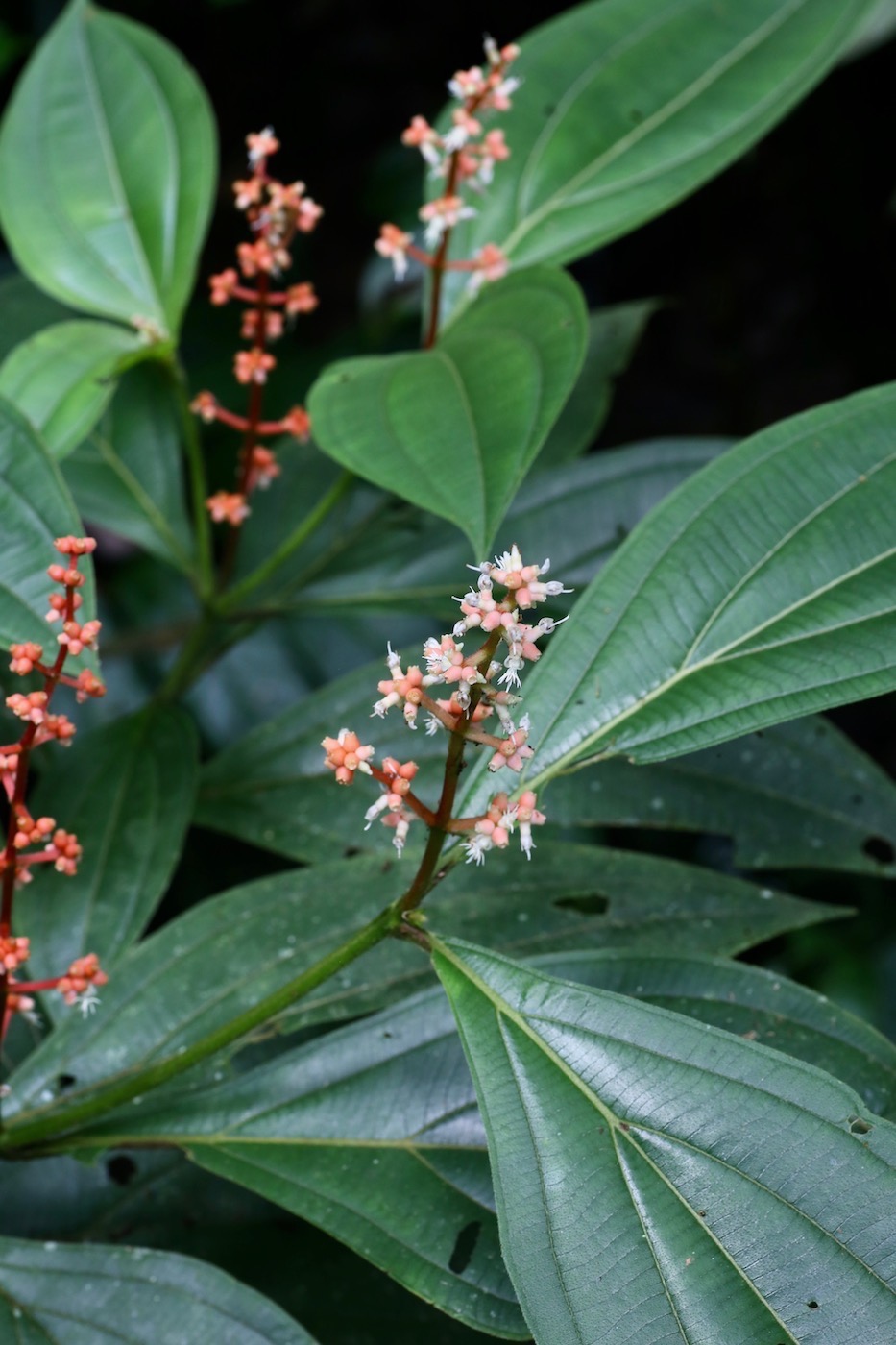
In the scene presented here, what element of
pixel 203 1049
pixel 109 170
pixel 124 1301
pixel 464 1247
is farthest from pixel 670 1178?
pixel 109 170

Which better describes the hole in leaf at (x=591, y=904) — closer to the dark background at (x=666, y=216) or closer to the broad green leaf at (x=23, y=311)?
the broad green leaf at (x=23, y=311)

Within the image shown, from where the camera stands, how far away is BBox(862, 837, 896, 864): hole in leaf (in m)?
1.08

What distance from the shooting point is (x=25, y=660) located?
29.0 inches

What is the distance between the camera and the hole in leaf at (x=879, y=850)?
3.54ft

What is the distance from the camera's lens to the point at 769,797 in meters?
1.11

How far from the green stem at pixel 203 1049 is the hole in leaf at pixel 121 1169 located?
0.12m

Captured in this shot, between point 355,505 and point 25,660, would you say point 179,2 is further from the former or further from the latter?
point 25,660

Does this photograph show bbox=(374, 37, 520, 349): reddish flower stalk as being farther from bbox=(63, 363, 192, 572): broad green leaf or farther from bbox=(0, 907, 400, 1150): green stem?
bbox=(0, 907, 400, 1150): green stem

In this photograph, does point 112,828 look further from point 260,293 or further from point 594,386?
point 594,386

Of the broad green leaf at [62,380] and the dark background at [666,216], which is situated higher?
the dark background at [666,216]

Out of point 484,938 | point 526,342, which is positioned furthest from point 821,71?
point 484,938

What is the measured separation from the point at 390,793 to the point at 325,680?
38.2 inches

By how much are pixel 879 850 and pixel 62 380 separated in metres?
0.78

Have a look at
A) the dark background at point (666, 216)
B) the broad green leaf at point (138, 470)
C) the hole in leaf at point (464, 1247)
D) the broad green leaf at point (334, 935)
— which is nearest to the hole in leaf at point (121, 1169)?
the broad green leaf at point (334, 935)
